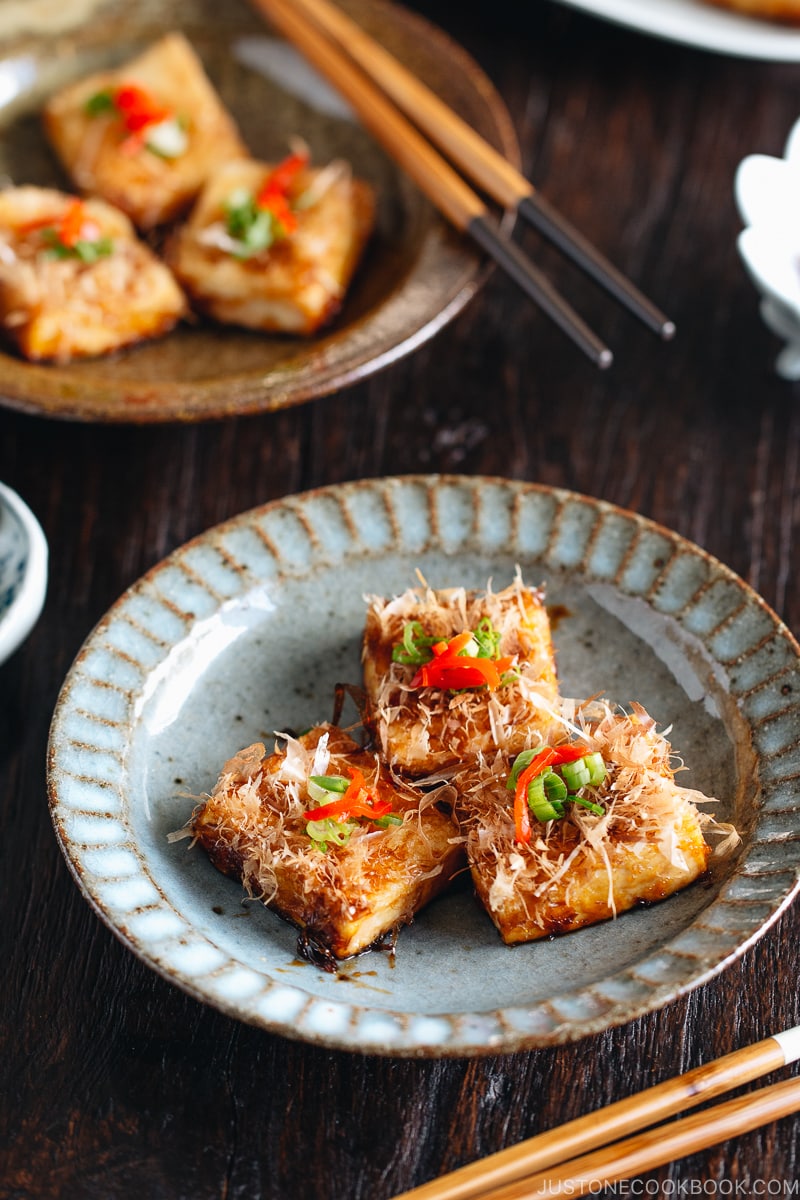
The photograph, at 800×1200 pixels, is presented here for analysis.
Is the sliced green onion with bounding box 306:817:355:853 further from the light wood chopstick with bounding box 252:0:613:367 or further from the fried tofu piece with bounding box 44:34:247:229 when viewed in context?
the fried tofu piece with bounding box 44:34:247:229

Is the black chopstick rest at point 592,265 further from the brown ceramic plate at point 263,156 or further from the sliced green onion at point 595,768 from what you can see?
the sliced green onion at point 595,768

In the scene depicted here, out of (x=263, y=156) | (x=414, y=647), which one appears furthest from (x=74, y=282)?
(x=414, y=647)

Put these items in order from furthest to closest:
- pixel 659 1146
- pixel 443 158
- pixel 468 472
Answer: pixel 443 158, pixel 468 472, pixel 659 1146

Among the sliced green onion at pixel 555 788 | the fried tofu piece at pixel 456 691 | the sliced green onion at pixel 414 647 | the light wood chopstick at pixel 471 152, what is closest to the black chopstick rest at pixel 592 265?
the light wood chopstick at pixel 471 152

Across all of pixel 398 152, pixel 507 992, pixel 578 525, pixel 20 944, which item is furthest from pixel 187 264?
pixel 507 992

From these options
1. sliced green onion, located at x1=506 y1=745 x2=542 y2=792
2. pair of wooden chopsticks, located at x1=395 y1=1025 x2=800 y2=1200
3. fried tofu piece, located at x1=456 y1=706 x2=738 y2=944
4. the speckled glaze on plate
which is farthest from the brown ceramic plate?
pair of wooden chopsticks, located at x1=395 y1=1025 x2=800 y2=1200

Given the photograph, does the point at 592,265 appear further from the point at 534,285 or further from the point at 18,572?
the point at 18,572
